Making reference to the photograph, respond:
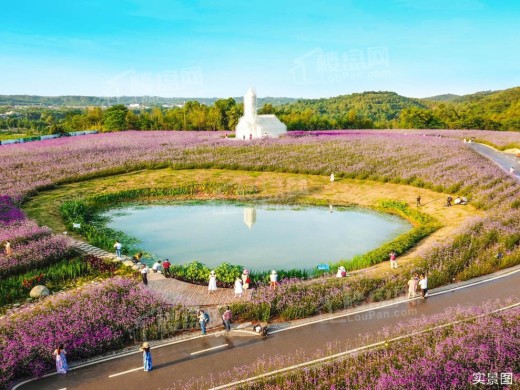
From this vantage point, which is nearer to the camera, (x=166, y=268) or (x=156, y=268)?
(x=166, y=268)

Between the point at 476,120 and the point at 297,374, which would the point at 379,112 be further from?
the point at 297,374

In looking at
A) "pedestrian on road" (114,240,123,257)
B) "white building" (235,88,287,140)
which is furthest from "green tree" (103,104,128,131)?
Answer: "pedestrian on road" (114,240,123,257)

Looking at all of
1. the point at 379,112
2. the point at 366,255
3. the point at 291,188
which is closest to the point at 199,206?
the point at 291,188

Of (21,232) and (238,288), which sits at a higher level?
(21,232)

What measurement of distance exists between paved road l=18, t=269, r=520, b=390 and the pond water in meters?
6.81

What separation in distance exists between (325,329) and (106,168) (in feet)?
139

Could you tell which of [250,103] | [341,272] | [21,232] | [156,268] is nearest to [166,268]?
[156,268]

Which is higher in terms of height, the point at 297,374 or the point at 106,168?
the point at 106,168

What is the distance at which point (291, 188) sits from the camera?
45281mm

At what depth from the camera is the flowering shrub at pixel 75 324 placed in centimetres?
1498

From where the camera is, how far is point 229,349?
16.3 m

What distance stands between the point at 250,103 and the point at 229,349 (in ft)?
226

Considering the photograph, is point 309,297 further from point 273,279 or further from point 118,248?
point 118,248

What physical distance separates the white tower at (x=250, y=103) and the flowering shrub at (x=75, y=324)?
214 feet
